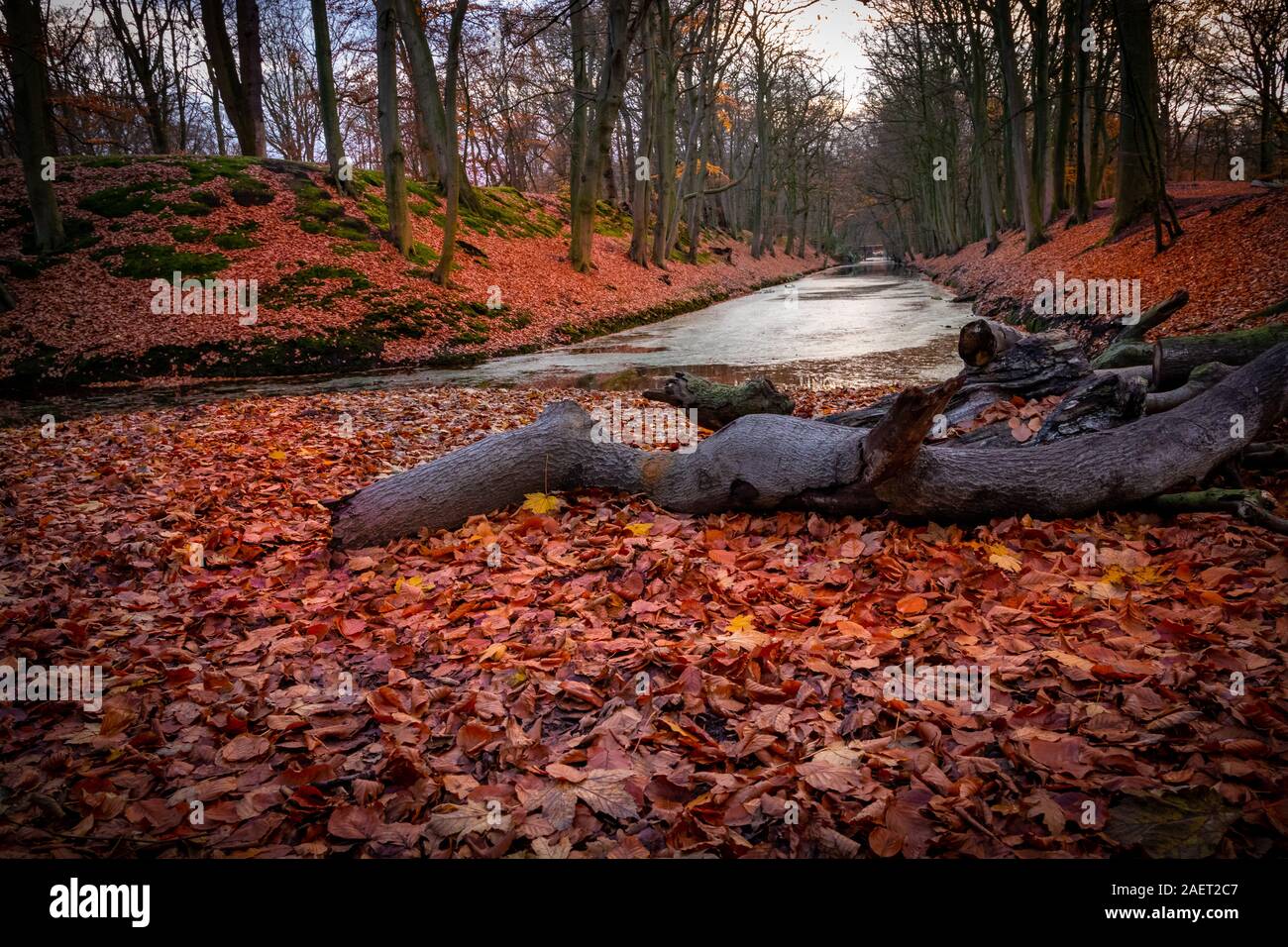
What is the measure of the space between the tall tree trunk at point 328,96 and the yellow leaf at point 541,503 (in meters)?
17.7

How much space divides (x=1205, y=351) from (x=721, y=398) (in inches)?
150

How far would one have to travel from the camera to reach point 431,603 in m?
3.87

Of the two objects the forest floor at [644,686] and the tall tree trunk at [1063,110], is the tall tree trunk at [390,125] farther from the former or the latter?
the tall tree trunk at [1063,110]

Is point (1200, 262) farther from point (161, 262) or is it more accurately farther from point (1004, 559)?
point (161, 262)

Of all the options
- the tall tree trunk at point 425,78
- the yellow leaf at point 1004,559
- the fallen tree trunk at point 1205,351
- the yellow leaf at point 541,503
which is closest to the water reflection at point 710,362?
the fallen tree trunk at point 1205,351

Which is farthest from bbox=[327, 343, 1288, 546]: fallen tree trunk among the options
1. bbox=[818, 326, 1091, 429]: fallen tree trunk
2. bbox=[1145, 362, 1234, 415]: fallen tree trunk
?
bbox=[818, 326, 1091, 429]: fallen tree trunk

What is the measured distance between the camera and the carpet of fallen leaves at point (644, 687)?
2.15 metres

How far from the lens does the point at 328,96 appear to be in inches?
720

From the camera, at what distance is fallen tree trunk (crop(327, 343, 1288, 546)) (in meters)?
4.07

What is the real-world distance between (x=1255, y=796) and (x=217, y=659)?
4174 millimetres

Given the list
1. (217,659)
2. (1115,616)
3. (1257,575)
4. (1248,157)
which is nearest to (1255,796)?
(1115,616)

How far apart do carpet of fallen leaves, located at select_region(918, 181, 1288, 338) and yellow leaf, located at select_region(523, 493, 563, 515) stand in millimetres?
7564

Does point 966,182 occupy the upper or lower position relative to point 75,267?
upper
